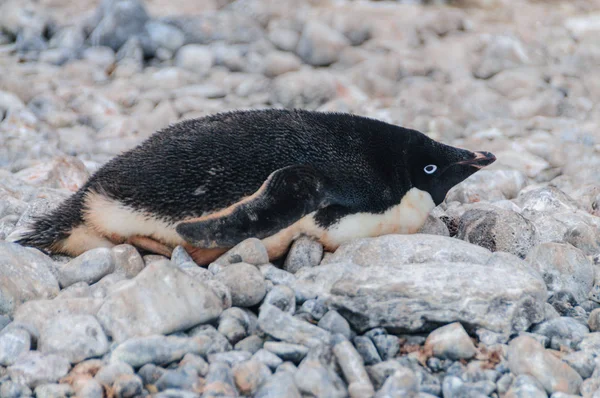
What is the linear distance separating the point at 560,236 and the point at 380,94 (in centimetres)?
286

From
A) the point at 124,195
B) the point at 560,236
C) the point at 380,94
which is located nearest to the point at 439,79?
the point at 380,94

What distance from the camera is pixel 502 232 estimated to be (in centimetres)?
323

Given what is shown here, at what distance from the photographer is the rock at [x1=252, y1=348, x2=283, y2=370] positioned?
213cm

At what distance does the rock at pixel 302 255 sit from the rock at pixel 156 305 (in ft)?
1.98

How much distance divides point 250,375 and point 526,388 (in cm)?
71

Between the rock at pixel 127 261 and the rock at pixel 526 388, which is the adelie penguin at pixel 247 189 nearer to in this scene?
the rock at pixel 127 261

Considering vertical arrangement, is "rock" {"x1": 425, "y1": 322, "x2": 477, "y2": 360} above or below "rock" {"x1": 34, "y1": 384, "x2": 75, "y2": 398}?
above

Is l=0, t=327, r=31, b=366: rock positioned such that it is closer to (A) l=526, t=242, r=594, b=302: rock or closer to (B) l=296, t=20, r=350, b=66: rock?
(A) l=526, t=242, r=594, b=302: rock

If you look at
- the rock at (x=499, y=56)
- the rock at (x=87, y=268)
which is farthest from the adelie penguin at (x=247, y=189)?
the rock at (x=499, y=56)

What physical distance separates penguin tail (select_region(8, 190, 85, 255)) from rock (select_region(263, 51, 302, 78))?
138 inches

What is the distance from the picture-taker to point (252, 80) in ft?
20.0

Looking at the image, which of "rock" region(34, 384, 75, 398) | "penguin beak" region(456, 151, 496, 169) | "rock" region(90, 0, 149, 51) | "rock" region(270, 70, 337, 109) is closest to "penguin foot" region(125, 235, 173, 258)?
"rock" region(34, 384, 75, 398)

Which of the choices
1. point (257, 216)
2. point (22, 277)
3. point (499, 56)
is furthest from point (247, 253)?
point (499, 56)

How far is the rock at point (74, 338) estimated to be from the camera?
7.02ft
